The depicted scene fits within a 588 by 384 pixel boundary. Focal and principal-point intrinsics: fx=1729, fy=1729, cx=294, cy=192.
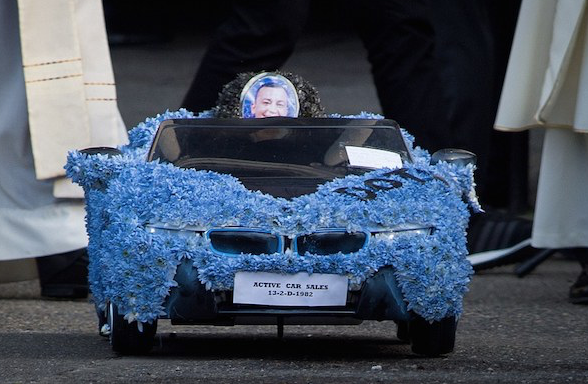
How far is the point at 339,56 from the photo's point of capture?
13000 millimetres

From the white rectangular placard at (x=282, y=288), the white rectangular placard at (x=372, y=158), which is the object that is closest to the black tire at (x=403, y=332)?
the white rectangular placard at (x=372, y=158)

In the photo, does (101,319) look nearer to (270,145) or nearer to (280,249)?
(270,145)

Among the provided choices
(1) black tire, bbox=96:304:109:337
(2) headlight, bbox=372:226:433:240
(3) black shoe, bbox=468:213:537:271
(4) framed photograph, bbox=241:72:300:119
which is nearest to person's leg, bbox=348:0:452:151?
(3) black shoe, bbox=468:213:537:271

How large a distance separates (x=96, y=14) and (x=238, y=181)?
77.1 inches

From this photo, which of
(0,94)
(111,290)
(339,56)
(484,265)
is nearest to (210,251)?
(111,290)

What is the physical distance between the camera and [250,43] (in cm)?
718

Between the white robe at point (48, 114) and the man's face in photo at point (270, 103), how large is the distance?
1.05 metres

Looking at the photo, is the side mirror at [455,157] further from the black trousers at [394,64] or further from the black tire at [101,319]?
the black trousers at [394,64]

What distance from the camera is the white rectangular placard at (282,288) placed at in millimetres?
5141

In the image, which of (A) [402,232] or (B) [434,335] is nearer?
(A) [402,232]

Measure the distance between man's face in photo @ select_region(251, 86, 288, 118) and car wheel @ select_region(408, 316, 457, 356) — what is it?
110 centimetres

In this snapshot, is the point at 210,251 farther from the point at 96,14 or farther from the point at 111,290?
the point at 96,14

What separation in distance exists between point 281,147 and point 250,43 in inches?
56.7

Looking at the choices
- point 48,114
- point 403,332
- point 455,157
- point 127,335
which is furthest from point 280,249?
point 48,114
